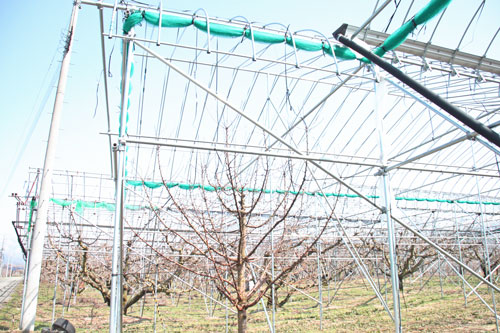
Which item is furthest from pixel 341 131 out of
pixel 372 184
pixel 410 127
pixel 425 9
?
pixel 372 184

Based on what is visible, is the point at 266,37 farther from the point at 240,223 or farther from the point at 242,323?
the point at 242,323

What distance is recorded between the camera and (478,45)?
7.04 m

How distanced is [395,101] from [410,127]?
4.55 ft

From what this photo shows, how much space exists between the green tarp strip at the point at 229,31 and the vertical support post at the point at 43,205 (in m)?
5.26

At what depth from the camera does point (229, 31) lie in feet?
16.9

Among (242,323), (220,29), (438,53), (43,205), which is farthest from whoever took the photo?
(43,205)

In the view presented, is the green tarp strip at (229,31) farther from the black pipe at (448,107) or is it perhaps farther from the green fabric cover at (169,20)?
the black pipe at (448,107)

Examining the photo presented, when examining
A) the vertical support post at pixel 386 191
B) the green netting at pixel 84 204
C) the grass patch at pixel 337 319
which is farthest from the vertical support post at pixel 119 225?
the green netting at pixel 84 204

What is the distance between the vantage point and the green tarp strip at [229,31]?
4527 mm

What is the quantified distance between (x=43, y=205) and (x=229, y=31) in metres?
7.28

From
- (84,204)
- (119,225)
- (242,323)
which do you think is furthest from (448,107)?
(84,204)

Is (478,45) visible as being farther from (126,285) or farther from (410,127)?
(126,285)

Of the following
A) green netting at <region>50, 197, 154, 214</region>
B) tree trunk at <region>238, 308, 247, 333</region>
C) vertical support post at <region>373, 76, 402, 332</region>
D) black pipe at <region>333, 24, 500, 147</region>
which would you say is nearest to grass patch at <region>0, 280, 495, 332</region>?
green netting at <region>50, 197, 154, 214</region>

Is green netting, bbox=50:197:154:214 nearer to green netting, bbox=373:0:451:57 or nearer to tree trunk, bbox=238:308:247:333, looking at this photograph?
tree trunk, bbox=238:308:247:333
